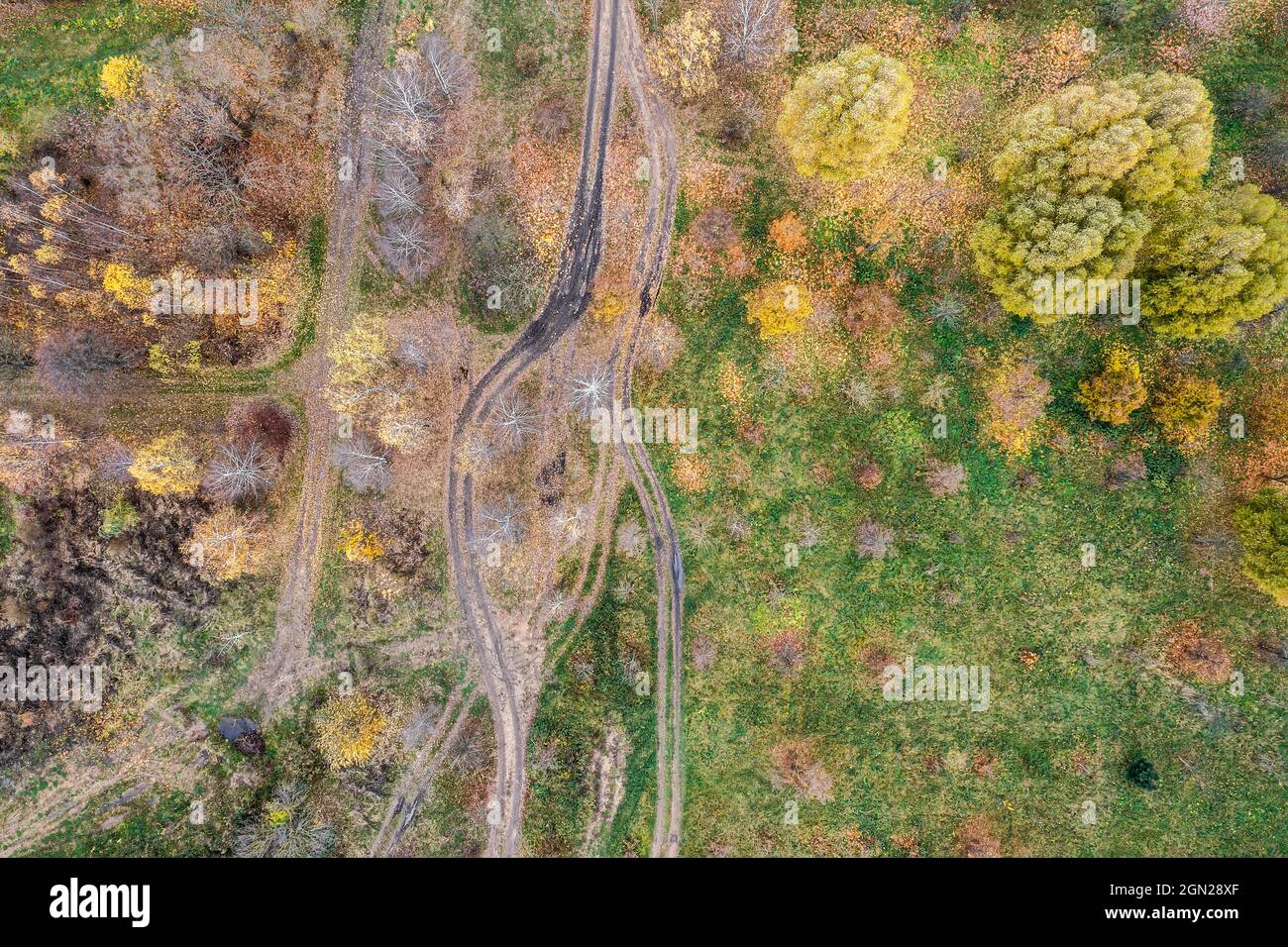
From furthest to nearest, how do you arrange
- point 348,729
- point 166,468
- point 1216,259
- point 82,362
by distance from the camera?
1. point 348,729
2. point 82,362
3. point 166,468
4. point 1216,259

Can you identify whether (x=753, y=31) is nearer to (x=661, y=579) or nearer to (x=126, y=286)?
(x=661, y=579)

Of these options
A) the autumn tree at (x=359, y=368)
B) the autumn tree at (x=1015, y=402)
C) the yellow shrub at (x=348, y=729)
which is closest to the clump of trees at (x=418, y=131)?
the autumn tree at (x=359, y=368)

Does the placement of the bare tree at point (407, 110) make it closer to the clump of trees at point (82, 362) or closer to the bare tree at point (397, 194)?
the bare tree at point (397, 194)

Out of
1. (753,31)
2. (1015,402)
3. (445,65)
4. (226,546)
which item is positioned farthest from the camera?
(226,546)

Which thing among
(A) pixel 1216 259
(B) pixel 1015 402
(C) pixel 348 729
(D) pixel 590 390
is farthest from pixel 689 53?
(C) pixel 348 729

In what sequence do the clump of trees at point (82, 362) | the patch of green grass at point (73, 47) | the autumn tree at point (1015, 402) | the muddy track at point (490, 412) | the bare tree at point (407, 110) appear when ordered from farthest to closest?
the muddy track at point (490, 412) → the bare tree at point (407, 110) → the clump of trees at point (82, 362) → the patch of green grass at point (73, 47) → the autumn tree at point (1015, 402)

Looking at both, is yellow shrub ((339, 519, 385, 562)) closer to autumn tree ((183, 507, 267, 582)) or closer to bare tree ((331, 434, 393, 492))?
bare tree ((331, 434, 393, 492))

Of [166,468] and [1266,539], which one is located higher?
[166,468]

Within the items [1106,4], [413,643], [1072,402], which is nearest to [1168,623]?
[1072,402]
